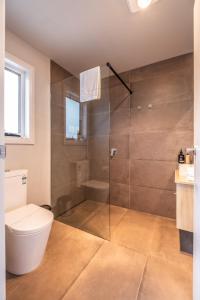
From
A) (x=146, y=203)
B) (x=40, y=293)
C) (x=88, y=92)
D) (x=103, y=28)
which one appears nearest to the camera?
(x=40, y=293)

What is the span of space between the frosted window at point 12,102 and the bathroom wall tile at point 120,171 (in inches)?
63.3

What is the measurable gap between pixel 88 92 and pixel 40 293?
2024 millimetres

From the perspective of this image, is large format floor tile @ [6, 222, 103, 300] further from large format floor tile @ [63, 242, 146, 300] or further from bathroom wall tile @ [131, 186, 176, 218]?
bathroom wall tile @ [131, 186, 176, 218]

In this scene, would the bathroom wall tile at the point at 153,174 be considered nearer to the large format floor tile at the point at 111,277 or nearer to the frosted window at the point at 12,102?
the large format floor tile at the point at 111,277

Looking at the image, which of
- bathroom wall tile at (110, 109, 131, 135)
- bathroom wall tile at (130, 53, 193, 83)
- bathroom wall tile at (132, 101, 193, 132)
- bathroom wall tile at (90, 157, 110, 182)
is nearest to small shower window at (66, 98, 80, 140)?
bathroom wall tile at (90, 157, 110, 182)

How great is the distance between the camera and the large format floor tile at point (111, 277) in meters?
1.08

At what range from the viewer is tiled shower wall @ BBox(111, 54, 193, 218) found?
82.1 inches

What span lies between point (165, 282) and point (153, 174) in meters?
1.37

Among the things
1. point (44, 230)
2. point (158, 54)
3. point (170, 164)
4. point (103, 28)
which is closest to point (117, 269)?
point (44, 230)

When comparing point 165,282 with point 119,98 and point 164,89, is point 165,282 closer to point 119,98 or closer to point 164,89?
point 164,89

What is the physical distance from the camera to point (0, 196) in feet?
2.26

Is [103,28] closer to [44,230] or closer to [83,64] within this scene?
[83,64]

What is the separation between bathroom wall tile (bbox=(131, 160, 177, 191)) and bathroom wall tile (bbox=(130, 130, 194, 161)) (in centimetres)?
9

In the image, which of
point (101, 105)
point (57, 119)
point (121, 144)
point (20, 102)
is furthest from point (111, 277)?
point (20, 102)
